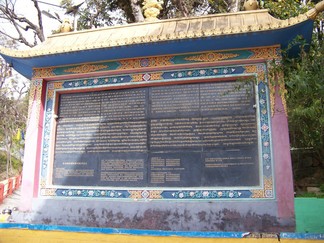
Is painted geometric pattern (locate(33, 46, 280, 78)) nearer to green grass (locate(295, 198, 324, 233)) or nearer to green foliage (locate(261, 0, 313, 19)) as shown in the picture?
green grass (locate(295, 198, 324, 233))

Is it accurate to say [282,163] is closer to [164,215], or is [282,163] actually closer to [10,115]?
[164,215]

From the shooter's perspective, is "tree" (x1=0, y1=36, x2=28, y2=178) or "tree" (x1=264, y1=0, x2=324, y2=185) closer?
"tree" (x1=264, y1=0, x2=324, y2=185)

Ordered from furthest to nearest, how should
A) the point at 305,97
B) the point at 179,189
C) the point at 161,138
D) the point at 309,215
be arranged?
the point at 309,215 < the point at 161,138 < the point at 179,189 < the point at 305,97

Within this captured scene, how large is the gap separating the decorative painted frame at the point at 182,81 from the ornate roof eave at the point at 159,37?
21cm

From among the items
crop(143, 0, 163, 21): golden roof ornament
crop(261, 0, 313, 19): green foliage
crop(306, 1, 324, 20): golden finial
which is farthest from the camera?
crop(261, 0, 313, 19): green foliage

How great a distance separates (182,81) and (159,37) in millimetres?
1037

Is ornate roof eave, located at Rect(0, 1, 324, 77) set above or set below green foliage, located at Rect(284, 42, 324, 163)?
above

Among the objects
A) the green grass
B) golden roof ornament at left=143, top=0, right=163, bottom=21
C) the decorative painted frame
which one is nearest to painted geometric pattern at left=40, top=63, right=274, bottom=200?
the decorative painted frame

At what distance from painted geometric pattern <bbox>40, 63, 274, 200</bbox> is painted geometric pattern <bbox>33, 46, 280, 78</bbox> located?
0.57 ft

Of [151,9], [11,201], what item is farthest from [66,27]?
[11,201]

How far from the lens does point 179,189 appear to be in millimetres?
5770

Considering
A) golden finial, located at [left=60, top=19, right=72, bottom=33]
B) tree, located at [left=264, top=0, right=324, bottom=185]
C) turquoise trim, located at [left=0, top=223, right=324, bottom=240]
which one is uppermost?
golden finial, located at [left=60, top=19, right=72, bottom=33]

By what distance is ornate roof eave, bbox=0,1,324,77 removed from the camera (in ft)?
17.5

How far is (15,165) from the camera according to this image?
85.9ft
